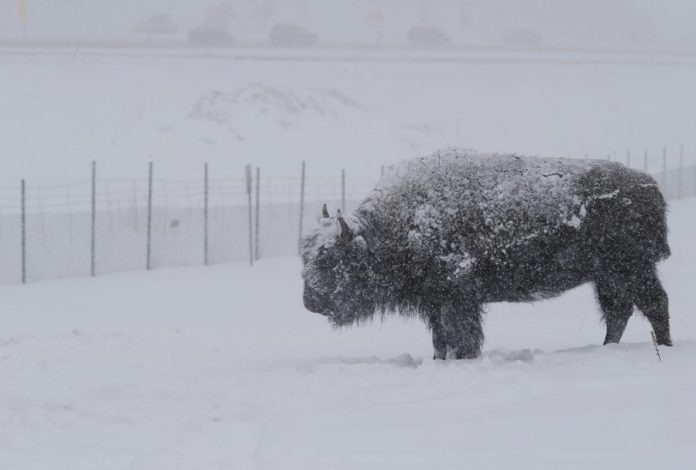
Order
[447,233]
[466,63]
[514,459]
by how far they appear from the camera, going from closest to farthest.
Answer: [514,459], [447,233], [466,63]

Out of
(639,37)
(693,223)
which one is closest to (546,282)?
(693,223)

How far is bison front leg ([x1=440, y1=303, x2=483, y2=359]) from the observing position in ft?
28.8

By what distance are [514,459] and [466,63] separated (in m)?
46.1

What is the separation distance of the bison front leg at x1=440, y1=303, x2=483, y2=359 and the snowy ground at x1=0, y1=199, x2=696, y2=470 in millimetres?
197

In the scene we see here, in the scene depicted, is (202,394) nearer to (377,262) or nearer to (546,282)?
(377,262)

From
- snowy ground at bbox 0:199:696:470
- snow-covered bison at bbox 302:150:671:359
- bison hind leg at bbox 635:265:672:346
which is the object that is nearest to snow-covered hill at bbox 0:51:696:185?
snowy ground at bbox 0:199:696:470

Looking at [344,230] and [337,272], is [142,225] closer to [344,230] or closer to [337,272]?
[337,272]

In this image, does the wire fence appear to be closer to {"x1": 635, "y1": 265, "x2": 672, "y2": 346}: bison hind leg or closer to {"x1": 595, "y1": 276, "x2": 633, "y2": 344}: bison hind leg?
{"x1": 595, "y1": 276, "x2": 633, "y2": 344}: bison hind leg

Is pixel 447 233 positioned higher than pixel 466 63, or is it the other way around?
pixel 466 63

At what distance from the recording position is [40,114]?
3250cm

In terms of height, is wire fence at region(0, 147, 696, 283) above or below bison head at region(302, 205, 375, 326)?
below

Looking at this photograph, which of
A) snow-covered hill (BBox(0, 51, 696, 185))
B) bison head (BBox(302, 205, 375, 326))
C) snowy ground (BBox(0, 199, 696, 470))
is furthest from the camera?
snow-covered hill (BBox(0, 51, 696, 185))

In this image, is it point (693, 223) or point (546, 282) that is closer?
point (546, 282)

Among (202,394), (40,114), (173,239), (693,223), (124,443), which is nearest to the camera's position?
(124,443)
